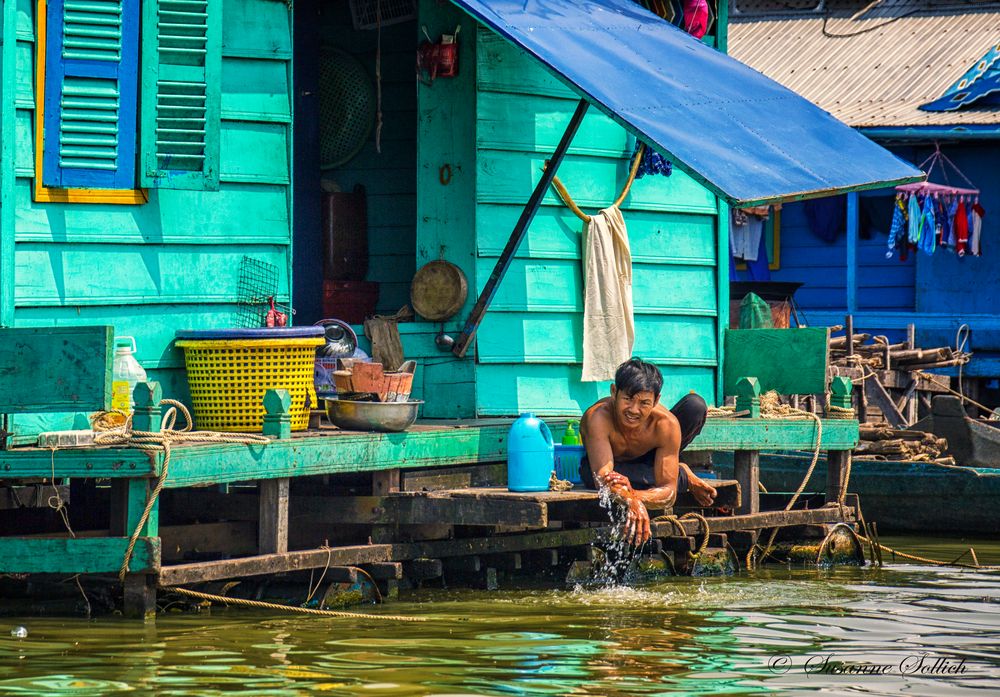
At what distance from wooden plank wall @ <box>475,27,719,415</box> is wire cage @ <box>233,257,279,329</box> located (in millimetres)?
1493

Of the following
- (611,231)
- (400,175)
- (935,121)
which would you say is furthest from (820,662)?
(935,121)

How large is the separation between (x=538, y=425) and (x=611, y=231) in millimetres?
2231

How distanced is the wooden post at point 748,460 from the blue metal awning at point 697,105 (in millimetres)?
1986

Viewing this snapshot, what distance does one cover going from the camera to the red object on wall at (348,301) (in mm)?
11828

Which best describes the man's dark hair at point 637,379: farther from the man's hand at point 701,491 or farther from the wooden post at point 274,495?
the wooden post at point 274,495

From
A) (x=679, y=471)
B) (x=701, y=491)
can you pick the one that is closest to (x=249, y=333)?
(x=679, y=471)

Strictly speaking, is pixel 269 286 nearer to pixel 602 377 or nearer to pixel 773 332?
pixel 602 377

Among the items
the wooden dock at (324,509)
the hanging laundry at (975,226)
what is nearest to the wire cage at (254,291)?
the wooden dock at (324,509)

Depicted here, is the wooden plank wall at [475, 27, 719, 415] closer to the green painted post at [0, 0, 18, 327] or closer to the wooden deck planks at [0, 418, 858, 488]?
the wooden deck planks at [0, 418, 858, 488]

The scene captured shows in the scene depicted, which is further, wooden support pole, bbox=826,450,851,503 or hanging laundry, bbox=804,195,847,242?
hanging laundry, bbox=804,195,847,242

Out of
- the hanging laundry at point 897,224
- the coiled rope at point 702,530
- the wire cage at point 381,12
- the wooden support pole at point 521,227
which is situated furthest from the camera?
the hanging laundry at point 897,224

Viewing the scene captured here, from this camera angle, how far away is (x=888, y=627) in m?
8.27

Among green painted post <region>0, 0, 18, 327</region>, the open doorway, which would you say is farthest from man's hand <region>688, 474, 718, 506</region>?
green painted post <region>0, 0, 18, 327</region>

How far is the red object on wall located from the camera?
38.8 feet
